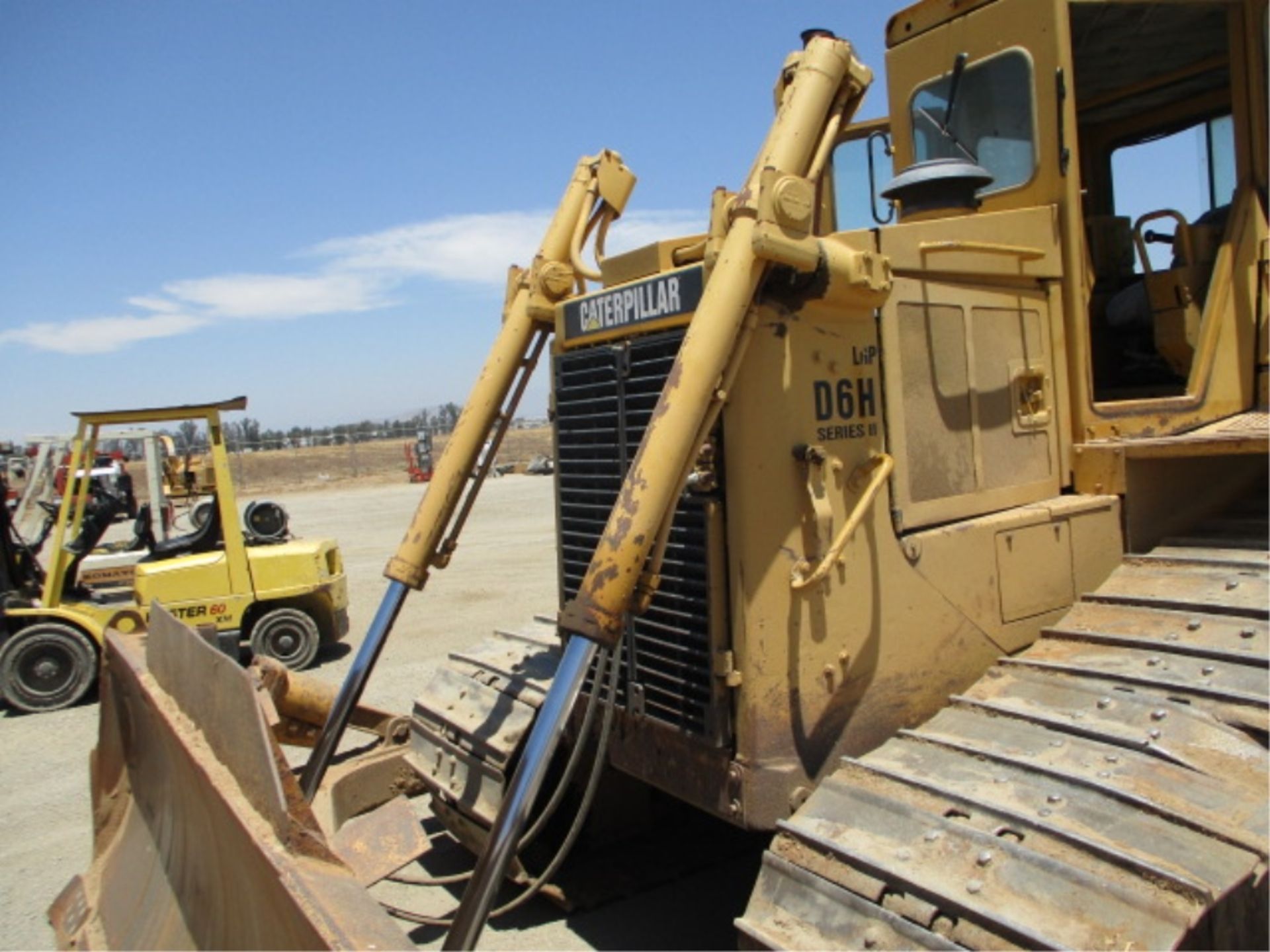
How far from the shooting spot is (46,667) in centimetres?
844

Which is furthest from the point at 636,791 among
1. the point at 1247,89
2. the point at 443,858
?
the point at 1247,89

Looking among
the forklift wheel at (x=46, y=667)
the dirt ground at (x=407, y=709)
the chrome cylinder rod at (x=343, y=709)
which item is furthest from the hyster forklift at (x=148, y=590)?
the chrome cylinder rod at (x=343, y=709)

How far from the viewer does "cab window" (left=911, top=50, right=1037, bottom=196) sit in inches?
154

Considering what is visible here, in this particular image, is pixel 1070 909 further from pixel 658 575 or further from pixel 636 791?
pixel 636 791

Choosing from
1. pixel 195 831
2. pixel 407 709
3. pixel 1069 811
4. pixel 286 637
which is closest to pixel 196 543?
pixel 286 637

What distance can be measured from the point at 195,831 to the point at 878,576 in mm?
2300

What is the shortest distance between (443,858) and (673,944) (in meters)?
1.38

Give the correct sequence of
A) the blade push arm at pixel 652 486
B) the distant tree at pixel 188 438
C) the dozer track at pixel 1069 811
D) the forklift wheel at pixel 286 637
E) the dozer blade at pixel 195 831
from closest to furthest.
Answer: the dozer track at pixel 1069 811, the dozer blade at pixel 195 831, the blade push arm at pixel 652 486, the forklift wheel at pixel 286 637, the distant tree at pixel 188 438

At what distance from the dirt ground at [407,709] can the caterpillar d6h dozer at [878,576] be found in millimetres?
415

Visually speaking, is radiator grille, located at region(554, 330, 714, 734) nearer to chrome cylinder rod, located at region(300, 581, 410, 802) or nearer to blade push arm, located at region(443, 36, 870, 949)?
blade push arm, located at region(443, 36, 870, 949)

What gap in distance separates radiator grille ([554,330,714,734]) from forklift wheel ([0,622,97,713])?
6449mm

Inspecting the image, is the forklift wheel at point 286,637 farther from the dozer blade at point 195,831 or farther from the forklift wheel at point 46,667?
the dozer blade at point 195,831

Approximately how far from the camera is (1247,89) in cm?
408

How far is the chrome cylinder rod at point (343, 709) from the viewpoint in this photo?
3.95m
